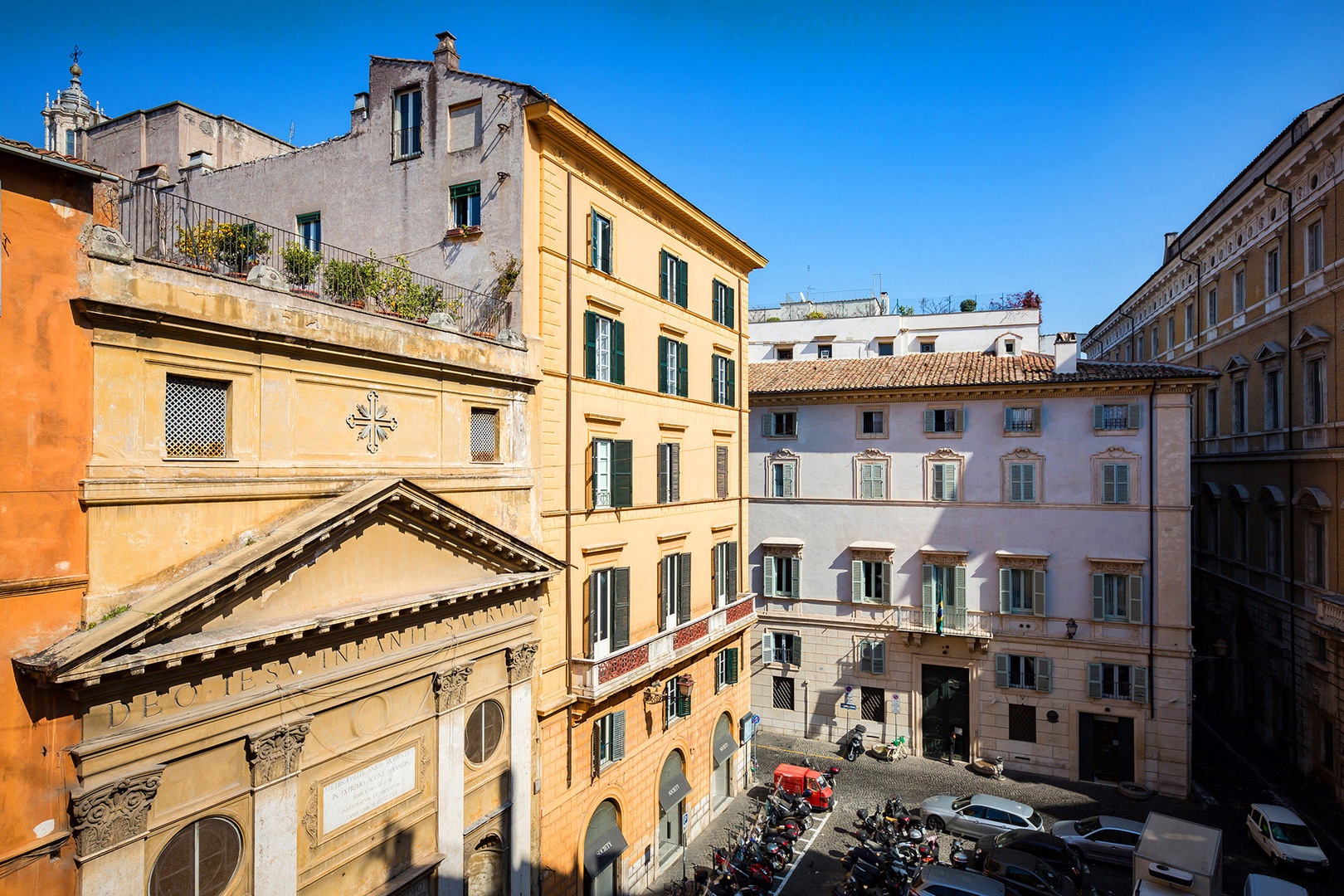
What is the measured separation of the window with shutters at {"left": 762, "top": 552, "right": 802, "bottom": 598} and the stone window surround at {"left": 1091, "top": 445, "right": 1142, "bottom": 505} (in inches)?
488

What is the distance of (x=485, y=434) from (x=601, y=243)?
6.77 meters

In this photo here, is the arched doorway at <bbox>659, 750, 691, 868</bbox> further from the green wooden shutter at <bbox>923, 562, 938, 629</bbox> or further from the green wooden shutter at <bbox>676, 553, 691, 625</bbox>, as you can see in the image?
the green wooden shutter at <bbox>923, 562, 938, 629</bbox>

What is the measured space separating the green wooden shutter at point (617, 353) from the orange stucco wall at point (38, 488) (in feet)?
41.1

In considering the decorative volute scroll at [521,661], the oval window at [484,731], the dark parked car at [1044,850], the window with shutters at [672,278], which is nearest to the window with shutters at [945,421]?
the window with shutters at [672,278]

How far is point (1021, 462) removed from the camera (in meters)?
31.8

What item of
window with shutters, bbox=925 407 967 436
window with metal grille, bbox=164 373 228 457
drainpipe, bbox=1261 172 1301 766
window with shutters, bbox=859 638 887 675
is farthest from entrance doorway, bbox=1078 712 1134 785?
window with metal grille, bbox=164 373 228 457

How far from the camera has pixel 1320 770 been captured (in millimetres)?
26859

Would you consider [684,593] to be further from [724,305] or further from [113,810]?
[113,810]

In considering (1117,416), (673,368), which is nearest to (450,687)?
(673,368)

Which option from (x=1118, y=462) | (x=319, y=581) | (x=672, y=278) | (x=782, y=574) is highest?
(x=672, y=278)

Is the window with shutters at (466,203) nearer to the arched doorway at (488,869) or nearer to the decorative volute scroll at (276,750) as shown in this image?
the decorative volute scroll at (276,750)

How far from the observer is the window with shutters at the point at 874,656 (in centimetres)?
3297

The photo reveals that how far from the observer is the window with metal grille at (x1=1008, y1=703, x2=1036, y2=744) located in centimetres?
3100

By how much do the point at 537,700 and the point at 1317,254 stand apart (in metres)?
31.3
